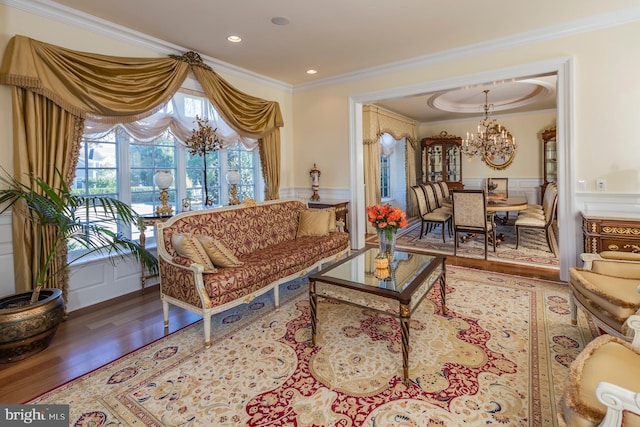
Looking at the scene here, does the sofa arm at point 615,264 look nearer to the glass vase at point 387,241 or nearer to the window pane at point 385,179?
the glass vase at point 387,241

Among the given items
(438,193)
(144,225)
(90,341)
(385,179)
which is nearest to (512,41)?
(438,193)

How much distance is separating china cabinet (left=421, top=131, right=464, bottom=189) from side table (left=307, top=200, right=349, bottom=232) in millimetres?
4511

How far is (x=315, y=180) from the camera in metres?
5.51

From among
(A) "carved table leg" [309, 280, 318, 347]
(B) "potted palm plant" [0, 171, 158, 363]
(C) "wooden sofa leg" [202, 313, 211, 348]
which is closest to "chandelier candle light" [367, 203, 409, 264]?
(A) "carved table leg" [309, 280, 318, 347]

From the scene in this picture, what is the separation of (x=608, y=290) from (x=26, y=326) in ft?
12.9

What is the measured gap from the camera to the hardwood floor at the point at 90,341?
6.97 feet

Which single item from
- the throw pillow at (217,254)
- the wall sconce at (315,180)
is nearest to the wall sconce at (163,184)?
the throw pillow at (217,254)

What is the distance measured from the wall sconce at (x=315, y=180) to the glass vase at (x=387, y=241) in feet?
9.23

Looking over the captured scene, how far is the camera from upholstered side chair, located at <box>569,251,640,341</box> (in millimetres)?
1987

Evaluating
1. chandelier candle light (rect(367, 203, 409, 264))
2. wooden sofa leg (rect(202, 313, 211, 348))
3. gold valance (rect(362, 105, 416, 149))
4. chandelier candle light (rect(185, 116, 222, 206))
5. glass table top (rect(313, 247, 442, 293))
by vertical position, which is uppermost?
gold valance (rect(362, 105, 416, 149))

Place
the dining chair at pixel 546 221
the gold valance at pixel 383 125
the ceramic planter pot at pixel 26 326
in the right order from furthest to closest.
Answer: the gold valance at pixel 383 125, the dining chair at pixel 546 221, the ceramic planter pot at pixel 26 326

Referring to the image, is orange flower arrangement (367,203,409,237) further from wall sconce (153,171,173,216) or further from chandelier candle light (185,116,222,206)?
chandelier candle light (185,116,222,206)

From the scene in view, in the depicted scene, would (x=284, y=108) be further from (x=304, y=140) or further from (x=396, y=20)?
(x=396, y=20)

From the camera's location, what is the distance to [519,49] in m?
3.85
